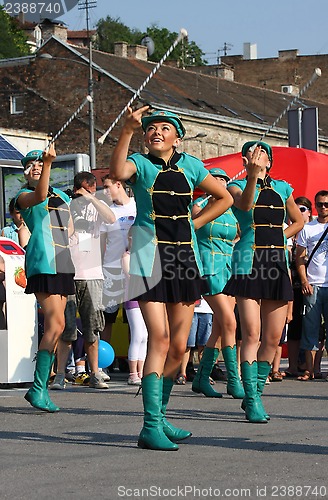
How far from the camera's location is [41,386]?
29.5 feet

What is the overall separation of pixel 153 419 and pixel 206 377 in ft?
11.4

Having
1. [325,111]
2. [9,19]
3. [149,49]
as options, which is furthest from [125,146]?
[9,19]

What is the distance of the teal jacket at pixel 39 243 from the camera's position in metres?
9.12

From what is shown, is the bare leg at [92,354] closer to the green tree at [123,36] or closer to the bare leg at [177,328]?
the bare leg at [177,328]

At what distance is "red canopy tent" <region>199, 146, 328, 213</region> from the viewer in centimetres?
1694

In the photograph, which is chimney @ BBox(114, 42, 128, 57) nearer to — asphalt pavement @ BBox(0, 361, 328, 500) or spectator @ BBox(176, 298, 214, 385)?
spectator @ BBox(176, 298, 214, 385)

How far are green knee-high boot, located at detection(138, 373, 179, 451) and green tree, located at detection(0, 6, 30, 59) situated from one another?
271 feet

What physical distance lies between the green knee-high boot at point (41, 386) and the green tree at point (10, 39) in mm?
80755

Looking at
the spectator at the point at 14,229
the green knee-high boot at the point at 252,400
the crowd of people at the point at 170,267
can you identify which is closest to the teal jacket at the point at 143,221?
the crowd of people at the point at 170,267

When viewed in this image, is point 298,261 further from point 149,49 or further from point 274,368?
point 149,49

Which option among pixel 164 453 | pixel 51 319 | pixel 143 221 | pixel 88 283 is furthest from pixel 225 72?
pixel 164 453

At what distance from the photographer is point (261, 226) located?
29.0 feet

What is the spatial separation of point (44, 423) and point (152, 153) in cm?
231

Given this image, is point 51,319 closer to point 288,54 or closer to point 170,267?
point 170,267
